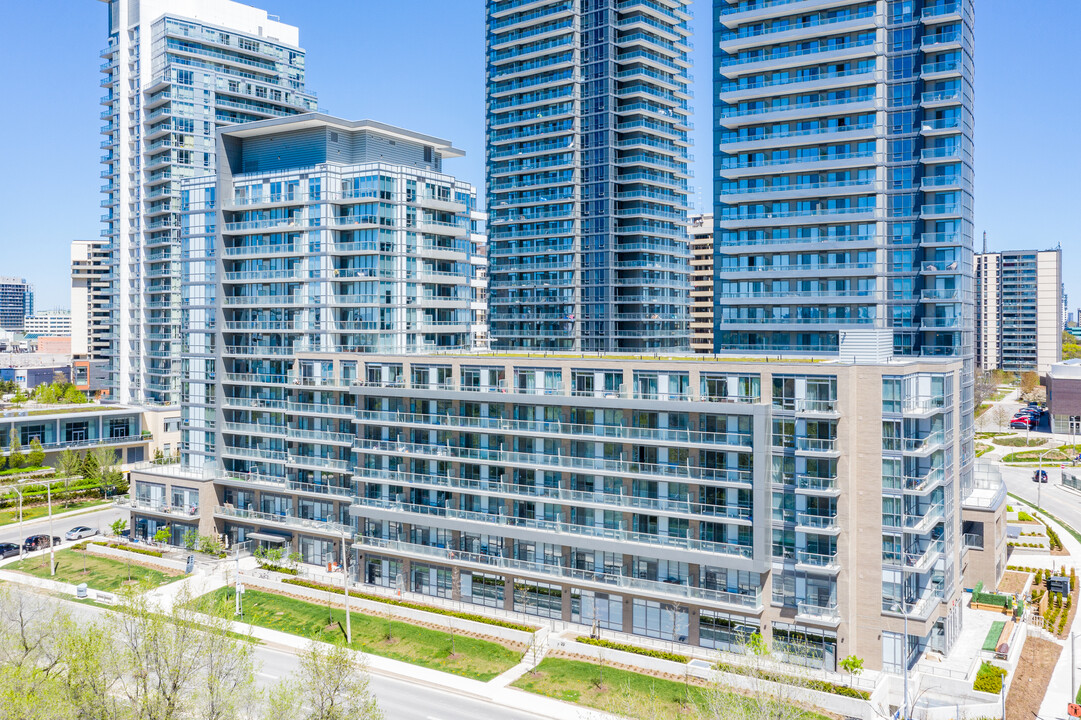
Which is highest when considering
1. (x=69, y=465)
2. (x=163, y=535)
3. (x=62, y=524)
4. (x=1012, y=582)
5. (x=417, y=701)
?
(x=69, y=465)

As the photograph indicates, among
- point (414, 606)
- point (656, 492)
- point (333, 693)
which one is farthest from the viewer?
point (414, 606)

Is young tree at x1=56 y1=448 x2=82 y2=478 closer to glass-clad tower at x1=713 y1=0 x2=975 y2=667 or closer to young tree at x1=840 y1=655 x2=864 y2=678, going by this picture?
glass-clad tower at x1=713 y1=0 x2=975 y2=667

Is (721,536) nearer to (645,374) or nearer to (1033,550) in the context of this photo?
(645,374)

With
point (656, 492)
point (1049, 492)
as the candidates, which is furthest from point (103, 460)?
point (1049, 492)

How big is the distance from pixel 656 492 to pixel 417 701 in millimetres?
22442

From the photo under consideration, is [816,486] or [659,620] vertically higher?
[816,486]

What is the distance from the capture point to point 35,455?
4705 inches

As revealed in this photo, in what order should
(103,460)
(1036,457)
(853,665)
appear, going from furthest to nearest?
(1036,457)
(103,460)
(853,665)

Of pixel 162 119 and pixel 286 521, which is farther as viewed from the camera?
pixel 162 119

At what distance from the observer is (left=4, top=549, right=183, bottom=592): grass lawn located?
3110 inches

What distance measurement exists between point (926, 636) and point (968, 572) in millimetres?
18691

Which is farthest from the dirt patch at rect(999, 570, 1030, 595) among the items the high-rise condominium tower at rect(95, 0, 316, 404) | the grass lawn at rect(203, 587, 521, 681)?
the high-rise condominium tower at rect(95, 0, 316, 404)

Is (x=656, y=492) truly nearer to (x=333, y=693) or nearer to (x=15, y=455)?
(x=333, y=693)

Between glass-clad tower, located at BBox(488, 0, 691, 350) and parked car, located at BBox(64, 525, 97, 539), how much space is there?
2512 inches
